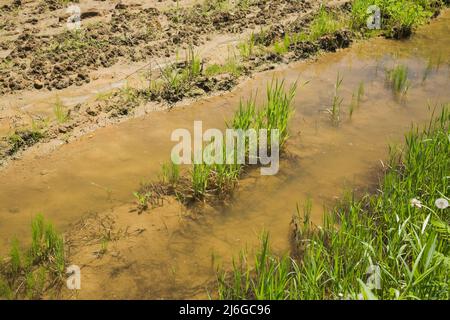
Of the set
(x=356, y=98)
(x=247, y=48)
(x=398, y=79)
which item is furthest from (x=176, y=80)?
(x=398, y=79)

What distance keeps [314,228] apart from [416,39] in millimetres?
4624

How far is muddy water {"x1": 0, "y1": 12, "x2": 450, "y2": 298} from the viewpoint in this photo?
10.2ft

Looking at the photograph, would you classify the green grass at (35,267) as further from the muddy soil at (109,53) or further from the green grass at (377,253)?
the muddy soil at (109,53)

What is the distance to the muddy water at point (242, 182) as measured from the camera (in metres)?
3.10

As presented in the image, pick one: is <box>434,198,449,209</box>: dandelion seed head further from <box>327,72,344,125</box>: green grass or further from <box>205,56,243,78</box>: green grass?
<box>205,56,243,78</box>: green grass

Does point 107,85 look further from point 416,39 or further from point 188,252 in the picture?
point 416,39

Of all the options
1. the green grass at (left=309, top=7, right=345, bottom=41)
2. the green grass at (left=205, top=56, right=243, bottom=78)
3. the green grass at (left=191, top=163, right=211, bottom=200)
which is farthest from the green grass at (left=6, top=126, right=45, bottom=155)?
the green grass at (left=309, top=7, right=345, bottom=41)

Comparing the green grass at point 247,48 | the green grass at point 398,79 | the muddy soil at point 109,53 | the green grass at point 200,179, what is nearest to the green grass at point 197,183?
the green grass at point 200,179

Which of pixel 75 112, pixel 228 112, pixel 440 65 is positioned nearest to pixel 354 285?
pixel 228 112

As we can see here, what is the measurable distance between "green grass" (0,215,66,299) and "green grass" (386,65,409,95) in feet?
13.5

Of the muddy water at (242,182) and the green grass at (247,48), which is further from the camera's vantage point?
the green grass at (247,48)

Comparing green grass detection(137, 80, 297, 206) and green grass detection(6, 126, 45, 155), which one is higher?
green grass detection(6, 126, 45, 155)

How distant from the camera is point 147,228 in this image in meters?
3.30

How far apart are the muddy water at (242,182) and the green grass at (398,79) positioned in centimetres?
8
